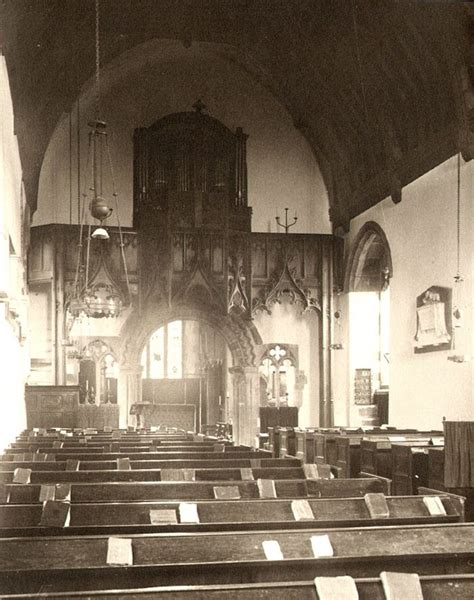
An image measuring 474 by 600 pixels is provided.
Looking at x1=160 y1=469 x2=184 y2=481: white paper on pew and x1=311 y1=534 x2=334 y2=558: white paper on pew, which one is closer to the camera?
x1=311 y1=534 x2=334 y2=558: white paper on pew

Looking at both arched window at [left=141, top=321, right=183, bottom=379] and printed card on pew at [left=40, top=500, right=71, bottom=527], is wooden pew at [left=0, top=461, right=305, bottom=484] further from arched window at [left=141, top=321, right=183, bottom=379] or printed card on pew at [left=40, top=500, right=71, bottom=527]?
arched window at [left=141, top=321, right=183, bottom=379]

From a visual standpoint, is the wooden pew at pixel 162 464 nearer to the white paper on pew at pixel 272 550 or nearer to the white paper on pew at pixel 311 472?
the white paper on pew at pixel 311 472

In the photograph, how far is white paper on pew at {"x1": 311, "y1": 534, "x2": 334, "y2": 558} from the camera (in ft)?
12.3

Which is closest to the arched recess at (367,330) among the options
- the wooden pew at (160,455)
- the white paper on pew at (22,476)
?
the wooden pew at (160,455)

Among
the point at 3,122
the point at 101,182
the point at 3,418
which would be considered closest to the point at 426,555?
the point at 3,418

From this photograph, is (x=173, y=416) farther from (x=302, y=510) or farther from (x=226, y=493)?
→ (x=302, y=510)

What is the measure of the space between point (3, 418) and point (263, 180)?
10.2 m

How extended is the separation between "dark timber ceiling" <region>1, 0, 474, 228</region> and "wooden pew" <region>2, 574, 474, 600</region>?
980 cm

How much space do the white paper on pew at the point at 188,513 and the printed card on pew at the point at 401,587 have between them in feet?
5.77

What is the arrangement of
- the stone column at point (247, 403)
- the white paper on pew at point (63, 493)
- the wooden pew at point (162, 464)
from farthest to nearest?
the stone column at point (247, 403) → the wooden pew at point (162, 464) → the white paper on pew at point (63, 493)

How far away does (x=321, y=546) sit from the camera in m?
3.79

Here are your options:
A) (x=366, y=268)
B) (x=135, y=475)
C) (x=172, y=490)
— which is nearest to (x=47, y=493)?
(x=172, y=490)

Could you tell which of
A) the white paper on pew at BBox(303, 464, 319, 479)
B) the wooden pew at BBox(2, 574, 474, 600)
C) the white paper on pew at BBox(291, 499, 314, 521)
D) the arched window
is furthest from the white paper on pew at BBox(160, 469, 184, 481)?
the arched window

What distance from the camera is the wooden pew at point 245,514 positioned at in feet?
14.9
